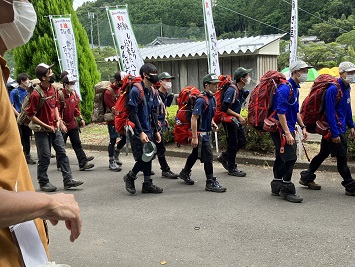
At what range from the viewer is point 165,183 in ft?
24.2

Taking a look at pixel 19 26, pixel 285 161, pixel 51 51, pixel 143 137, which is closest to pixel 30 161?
pixel 143 137

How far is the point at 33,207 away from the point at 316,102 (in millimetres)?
5544

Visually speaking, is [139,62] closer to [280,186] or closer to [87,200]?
[87,200]

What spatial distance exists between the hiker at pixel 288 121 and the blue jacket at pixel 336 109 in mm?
404

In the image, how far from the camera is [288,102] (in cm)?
586

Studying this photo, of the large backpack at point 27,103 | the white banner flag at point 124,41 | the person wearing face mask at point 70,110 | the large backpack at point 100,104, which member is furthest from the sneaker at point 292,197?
the white banner flag at point 124,41

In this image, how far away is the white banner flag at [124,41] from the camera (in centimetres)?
977

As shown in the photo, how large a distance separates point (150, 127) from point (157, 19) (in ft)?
107

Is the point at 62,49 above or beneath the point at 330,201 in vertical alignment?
above

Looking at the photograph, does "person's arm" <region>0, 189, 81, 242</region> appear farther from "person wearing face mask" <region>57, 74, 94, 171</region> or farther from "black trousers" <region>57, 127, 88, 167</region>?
"black trousers" <region>57, 127, 88, 167</region>

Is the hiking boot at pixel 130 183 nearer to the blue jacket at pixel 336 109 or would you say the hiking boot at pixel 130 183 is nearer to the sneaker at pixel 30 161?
the blue jacket at pixel 336 109

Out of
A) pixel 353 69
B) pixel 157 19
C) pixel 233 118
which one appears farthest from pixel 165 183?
pixel 157 19

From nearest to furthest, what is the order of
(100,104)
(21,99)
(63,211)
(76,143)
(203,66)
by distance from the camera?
(63,211) < (76,143) < (100,104) < (21,99) < (203,66)

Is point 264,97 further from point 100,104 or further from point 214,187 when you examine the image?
point 100,104
